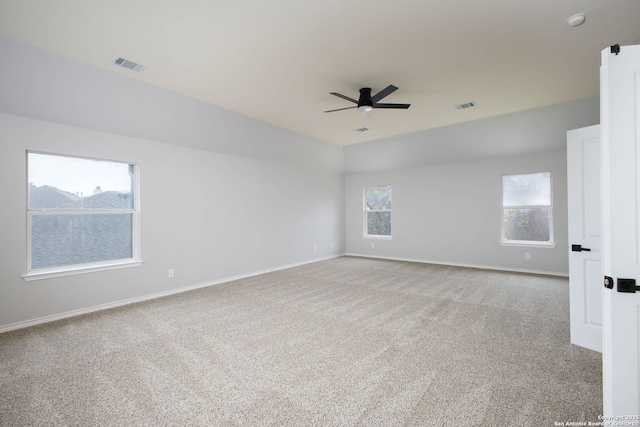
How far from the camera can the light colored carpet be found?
1843 millimetres

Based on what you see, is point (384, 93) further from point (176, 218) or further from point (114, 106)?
point (176, 218)

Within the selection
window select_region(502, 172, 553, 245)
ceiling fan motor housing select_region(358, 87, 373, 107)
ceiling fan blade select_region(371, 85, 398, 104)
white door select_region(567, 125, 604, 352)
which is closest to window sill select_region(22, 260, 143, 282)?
ceiling fan motor housing select_region(358, 87, 373, 107)

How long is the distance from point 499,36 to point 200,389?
412cm

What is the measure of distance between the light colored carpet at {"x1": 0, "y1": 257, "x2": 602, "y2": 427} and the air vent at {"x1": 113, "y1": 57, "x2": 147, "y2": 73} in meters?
3.03

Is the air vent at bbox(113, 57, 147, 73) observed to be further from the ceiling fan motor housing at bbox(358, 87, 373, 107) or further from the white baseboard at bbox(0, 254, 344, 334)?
the white baseboard at bbox(0, 254, 344, 334)

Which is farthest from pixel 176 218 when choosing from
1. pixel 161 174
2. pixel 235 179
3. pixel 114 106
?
pixel 114 106

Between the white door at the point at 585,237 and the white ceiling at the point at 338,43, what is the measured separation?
1128 millimetres

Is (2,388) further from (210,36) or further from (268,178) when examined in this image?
(268,178)

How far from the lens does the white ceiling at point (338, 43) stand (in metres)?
2.44

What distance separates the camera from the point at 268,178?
6.33 m

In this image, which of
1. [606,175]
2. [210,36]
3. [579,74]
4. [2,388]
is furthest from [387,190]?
[2,388]

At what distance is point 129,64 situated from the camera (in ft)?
10.9

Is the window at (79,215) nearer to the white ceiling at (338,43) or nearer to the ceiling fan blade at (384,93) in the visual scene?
the white ceiling at (338,43)

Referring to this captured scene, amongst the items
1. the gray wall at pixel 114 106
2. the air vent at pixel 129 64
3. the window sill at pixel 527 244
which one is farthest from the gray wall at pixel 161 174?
the window sill at pixel 527 244
